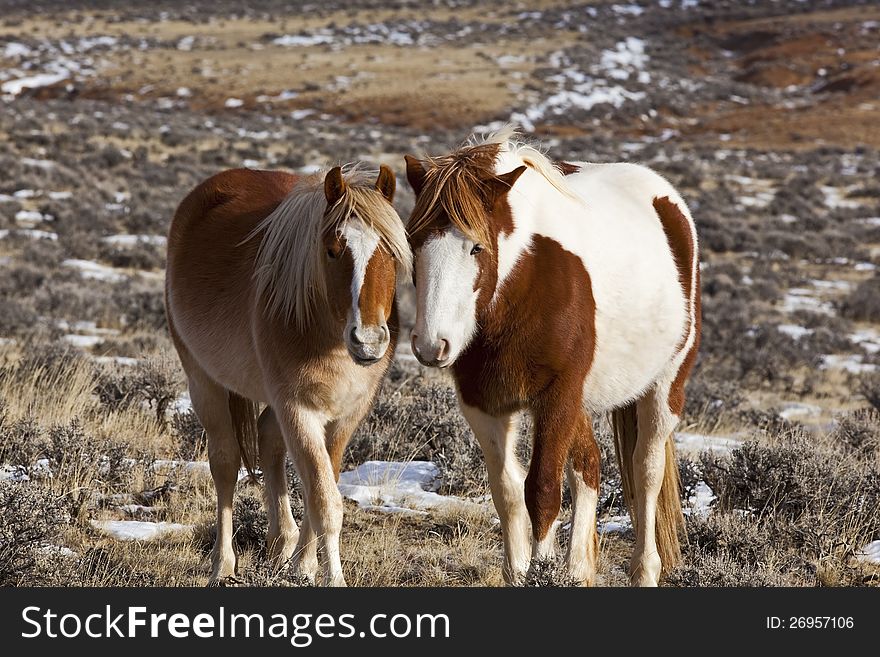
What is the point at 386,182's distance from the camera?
162 inches

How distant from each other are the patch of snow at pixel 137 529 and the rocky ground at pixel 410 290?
20 millimetres

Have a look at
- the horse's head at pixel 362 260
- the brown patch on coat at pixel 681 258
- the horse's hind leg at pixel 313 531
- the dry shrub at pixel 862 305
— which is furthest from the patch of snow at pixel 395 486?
the dry shrub at pixel 862 305

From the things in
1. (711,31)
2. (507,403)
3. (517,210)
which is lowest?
(711,31)

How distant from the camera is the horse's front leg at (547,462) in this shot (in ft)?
13.0

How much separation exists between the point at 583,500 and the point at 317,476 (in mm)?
1393

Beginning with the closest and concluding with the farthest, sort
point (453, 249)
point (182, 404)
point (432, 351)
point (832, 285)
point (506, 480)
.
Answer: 1. point (432, 351)
2. point (453, 249)
3. point (506, 480)
4. point (182, 404)
5. point (832, 285)

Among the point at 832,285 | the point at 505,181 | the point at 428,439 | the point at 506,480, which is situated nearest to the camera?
the point at 505,181

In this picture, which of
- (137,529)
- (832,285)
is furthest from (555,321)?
(832,285)

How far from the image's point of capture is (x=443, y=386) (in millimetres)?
7922

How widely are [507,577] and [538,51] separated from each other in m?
57.9

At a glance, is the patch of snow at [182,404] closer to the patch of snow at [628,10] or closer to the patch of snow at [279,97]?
the patch of snow at [279,97]

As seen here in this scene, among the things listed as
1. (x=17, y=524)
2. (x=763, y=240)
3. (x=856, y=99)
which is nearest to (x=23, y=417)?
(x=17, y=524)

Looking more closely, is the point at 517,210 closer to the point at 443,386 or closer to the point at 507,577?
the point at 507,577

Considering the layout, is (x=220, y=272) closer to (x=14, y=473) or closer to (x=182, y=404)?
(x=14, y=473)
